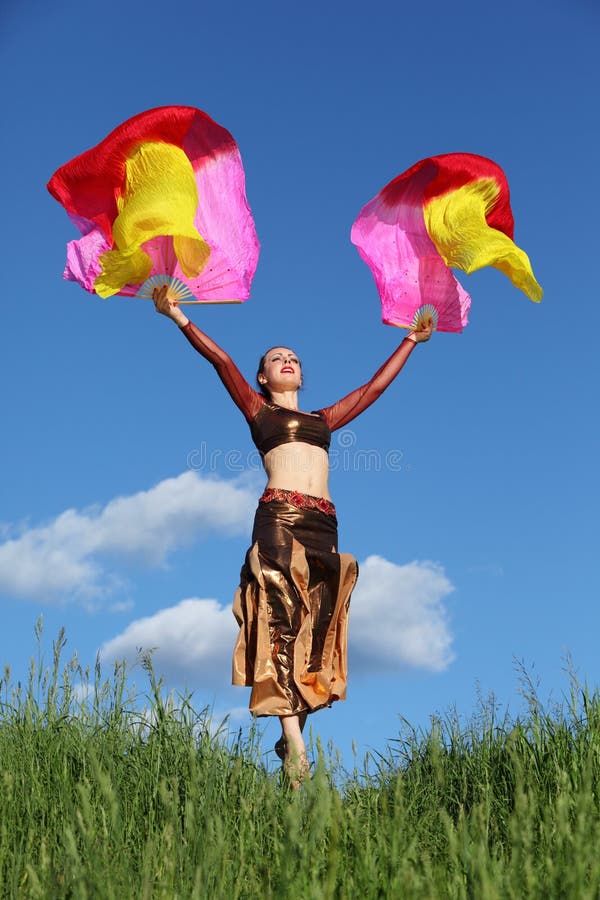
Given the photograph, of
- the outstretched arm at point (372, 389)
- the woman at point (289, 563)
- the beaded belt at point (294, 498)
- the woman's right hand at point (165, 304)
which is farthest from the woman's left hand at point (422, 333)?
the woman's right hand at point (165, 304)

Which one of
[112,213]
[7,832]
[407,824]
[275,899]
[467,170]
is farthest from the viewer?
[467,170]

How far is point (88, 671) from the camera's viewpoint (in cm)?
555

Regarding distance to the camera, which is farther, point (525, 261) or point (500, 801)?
point (525, 261)

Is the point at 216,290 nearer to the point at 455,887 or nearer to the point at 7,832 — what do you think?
the point at 7,832

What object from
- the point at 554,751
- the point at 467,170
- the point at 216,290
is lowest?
the point at 554,751

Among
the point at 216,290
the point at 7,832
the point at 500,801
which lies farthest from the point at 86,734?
the point at 216,290

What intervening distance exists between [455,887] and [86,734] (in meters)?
2.55

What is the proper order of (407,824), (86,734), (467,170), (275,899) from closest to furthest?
(275,899) < (407,824) < (86,734) < (467,170)

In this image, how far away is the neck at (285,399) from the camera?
641 centimetres

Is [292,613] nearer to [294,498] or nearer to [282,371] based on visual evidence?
[294,498]

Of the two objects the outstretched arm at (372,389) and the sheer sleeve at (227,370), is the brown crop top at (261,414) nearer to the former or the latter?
the sheer sleeve at (227,370)

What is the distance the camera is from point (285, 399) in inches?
253

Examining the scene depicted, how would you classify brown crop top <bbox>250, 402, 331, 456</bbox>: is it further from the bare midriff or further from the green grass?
the green grass

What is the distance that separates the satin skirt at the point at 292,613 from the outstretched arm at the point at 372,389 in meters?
0.76
